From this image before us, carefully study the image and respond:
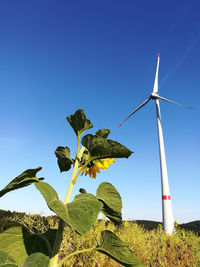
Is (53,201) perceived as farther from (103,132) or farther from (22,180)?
(103,132)

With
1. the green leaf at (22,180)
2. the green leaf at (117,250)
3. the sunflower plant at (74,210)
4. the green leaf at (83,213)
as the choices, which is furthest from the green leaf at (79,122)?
the green leaf at (117,250)

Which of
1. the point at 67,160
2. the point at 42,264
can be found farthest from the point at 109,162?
the point at 42,264

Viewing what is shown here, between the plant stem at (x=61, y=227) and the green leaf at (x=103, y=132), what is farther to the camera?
the green leaf at (x=103, y=132)

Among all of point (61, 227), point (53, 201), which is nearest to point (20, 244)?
point (61, 227)

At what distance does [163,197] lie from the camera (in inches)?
569

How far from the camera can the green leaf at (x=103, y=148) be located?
105cm

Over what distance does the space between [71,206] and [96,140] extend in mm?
350

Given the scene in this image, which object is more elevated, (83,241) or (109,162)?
(109,162)

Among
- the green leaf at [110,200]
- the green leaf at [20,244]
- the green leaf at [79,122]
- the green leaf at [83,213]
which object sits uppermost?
the green leaf at [79,122]

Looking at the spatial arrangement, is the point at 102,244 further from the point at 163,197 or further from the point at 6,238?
the point at 163,197

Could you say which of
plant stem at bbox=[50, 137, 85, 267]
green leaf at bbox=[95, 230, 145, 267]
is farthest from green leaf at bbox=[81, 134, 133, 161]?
green leaf at bbox=[95, 230, 145, 267]

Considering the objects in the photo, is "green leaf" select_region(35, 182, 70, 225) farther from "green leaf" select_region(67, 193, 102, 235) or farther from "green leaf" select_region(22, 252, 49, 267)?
"green leaf" select_region(22, 252, 49, 267)

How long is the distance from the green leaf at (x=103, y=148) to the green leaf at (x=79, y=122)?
15 cm

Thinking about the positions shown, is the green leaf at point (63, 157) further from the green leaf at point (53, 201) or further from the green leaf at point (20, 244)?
the green leaf at point (20, 244)
